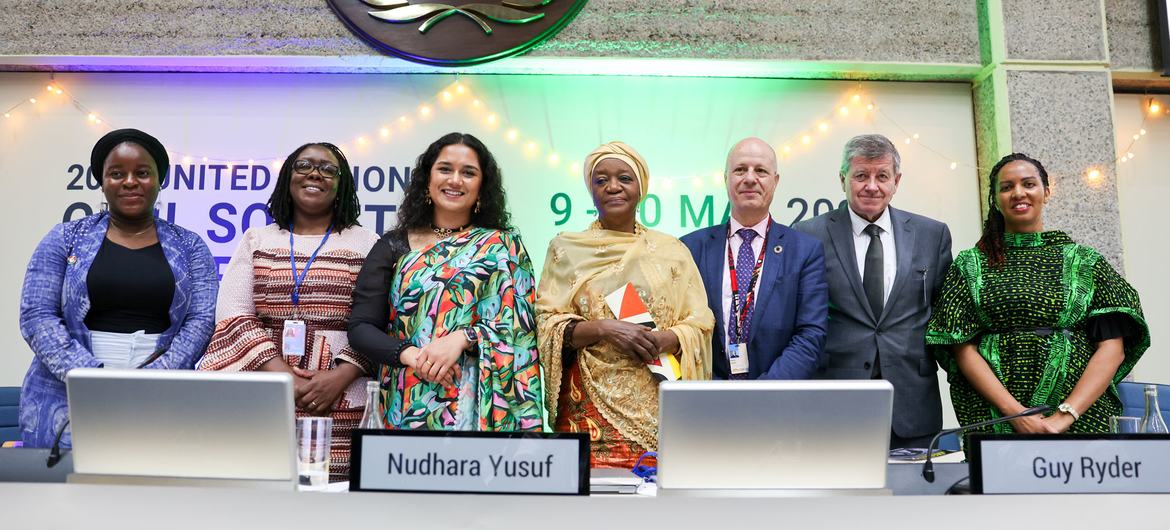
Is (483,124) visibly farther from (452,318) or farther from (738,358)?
(738,358)

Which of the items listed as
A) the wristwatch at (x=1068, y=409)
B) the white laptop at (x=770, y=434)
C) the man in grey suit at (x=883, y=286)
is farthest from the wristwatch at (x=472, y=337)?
the wristwatch at (x=1068, y=409)

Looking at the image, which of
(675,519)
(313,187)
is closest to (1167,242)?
(313,187)

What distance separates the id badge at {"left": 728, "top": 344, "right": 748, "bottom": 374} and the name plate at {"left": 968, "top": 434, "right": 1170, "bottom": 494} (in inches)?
48.3

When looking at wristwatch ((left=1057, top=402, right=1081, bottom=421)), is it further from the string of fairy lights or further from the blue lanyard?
the blue lanyard

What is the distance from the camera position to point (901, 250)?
2795mm

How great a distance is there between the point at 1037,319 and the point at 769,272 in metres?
0.75

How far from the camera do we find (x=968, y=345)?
257 centimetres

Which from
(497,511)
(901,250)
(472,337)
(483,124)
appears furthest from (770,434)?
(483,124)

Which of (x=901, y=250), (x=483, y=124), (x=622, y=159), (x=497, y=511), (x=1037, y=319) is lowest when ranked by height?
(x=497, y=511)

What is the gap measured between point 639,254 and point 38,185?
2.96 m

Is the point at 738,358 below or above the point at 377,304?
below

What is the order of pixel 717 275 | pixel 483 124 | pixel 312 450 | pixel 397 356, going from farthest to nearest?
pixel 483 124, pixel 717 275, pixel 397 356, pixel 312 450

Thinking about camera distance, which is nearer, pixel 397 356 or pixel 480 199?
pixel 397 356

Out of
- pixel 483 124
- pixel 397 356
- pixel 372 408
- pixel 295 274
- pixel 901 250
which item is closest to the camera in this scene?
pixel 372 408
